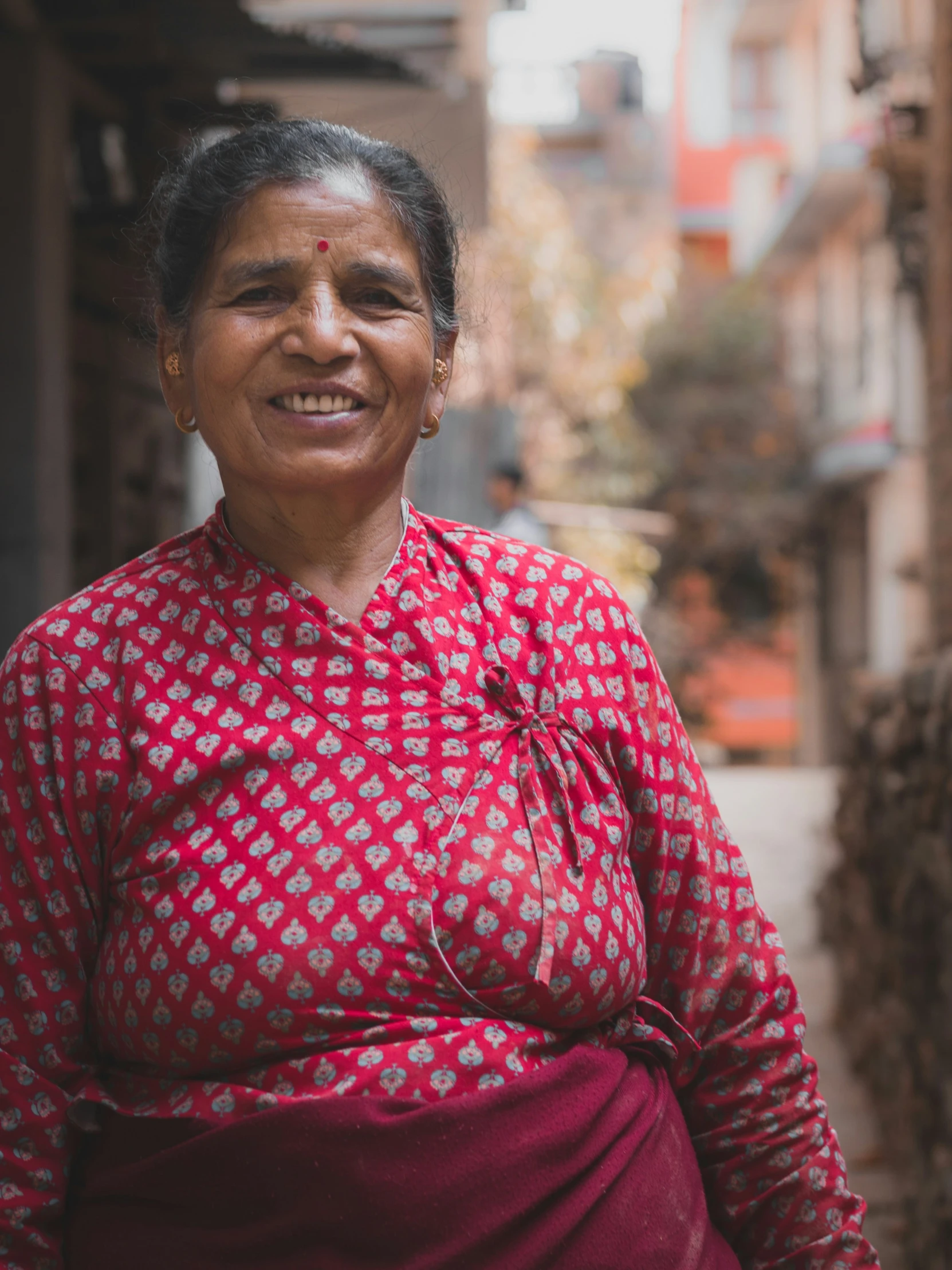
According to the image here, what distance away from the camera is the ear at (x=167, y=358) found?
1593 millimetres

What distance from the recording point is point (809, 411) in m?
19.0

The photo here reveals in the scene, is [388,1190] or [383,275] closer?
[388,1190]

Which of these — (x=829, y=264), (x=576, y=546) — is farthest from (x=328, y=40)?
(x=829, y=264)

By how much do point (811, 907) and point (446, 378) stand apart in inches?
258

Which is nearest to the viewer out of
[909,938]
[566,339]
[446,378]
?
[446,378]

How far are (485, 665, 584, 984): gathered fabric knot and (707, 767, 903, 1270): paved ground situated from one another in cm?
282

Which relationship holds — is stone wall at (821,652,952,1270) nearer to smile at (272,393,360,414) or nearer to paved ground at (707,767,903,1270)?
paved ground at (707,767,903,1270)

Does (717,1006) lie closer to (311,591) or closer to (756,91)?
(311,591)

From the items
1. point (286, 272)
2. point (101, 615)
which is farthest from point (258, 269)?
point (101, 615)

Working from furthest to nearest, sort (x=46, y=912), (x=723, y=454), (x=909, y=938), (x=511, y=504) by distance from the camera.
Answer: (x=723, y=454) < (x=511, y=504) < (x=909, y=938) < (x=46, y=912)

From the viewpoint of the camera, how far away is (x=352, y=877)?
136 cm

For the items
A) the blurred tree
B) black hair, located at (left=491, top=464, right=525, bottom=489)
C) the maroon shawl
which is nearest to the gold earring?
the maroon shawl

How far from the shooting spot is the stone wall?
3.58 m

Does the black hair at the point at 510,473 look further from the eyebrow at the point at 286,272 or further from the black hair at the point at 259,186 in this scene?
the eyebrow at the point at 286,272
